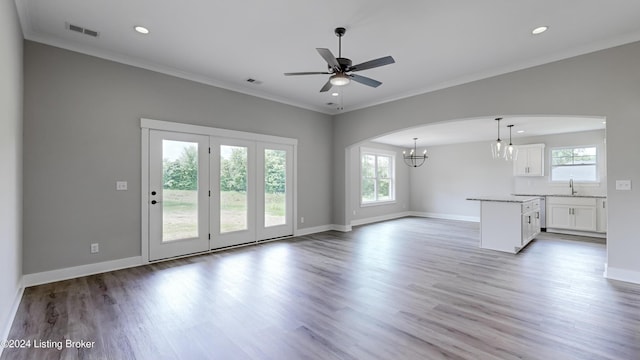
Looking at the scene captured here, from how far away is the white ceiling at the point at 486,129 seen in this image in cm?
629

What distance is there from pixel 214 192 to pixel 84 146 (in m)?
1.90

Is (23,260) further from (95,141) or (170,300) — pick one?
(170,300)

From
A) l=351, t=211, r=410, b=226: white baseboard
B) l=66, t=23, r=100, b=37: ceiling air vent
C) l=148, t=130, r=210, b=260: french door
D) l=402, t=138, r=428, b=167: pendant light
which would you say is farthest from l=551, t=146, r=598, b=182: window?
l=66, t=23, r=100, b=37: ceiling air vent

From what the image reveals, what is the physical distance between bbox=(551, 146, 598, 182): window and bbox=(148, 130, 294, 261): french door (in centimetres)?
733

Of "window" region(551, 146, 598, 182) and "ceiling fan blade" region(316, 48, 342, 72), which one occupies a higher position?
"ceiling fan blade" region(316, 48, 342, 72)

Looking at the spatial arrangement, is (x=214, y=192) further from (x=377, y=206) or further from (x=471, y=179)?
(x=471, y=179)

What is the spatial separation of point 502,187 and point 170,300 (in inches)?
365

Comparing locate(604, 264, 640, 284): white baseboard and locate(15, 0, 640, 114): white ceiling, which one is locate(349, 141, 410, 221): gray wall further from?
locate(604, 264, 640, 284): white baseboard

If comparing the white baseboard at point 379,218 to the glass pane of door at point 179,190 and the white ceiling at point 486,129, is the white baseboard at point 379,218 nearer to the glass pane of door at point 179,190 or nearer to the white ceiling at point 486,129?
the white ceiling at point 486,129

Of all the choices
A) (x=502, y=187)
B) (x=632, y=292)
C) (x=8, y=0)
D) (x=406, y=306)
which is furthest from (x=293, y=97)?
(x=502, y=187)

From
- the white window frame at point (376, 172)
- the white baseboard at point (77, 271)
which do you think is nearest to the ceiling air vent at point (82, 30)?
the white baseboard at point (77, 271)

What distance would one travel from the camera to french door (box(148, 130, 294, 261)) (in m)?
4.46

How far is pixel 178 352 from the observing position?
2.11 m

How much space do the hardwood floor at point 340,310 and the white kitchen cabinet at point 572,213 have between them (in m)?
2.72
